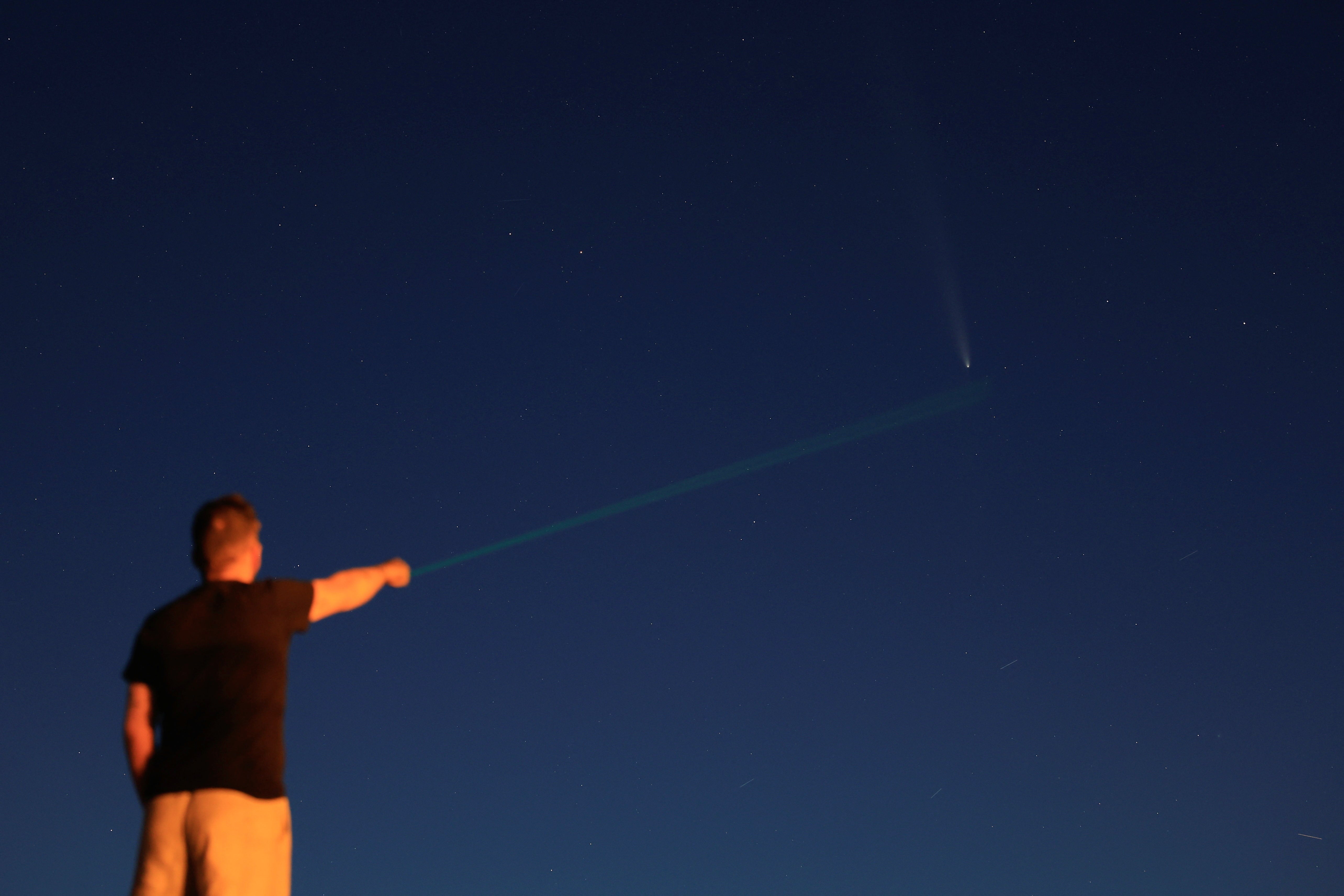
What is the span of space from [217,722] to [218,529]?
58 cm

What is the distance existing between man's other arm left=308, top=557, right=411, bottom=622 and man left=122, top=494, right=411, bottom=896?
0.05ft

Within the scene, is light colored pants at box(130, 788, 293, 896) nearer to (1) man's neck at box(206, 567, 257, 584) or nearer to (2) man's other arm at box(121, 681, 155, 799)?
(2) man's other arm at box(121, 681, 155, 799)

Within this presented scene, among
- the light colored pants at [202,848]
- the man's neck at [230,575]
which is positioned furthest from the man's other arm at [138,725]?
the man's neck at [230,575]

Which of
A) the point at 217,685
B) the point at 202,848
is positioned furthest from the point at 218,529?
the point at 202,848

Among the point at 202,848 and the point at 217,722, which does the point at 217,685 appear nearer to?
the point at 217,722

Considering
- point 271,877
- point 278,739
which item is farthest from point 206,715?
point 271,877

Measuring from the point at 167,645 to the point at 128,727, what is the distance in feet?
0.97

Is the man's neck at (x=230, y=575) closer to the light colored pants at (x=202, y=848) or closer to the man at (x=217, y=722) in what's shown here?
the man at (x=217, y=722)

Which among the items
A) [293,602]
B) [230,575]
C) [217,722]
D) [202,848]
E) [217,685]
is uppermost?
[230,575]

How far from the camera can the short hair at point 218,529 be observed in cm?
344

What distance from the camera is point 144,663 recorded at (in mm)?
3357

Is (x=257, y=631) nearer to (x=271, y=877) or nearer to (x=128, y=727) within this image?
(x=128, y=727)

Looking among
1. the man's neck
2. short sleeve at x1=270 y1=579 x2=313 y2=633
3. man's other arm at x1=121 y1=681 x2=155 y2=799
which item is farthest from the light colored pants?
the man's neck

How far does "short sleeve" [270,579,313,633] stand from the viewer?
3400mm
